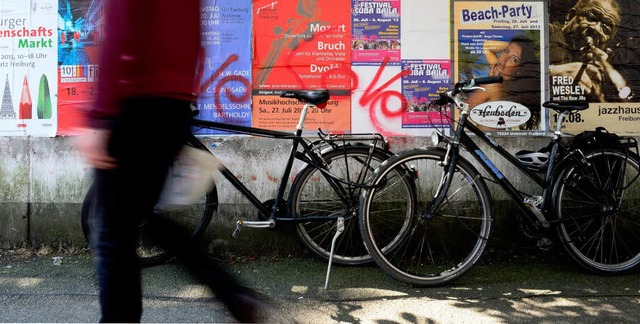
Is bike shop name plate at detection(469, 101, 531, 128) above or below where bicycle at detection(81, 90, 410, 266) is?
above

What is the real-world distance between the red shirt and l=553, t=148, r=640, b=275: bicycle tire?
328 cm

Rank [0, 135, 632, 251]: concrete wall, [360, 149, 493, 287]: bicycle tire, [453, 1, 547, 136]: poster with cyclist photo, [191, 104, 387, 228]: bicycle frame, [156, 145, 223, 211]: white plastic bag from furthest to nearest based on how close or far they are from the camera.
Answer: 1. [453, 1, 547, 136]: poster with cyclist photo
2. [0, 135, 632, 251]: concrete wall
3. [191, 104, 387, 228]: bicycle frame
4. [360, 149, 493, 287]: bicycle tire
5. [156, 145, 223, 211]: white plastic bag

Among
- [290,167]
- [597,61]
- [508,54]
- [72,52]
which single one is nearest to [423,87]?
[508,54]

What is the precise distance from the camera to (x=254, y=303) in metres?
2.22

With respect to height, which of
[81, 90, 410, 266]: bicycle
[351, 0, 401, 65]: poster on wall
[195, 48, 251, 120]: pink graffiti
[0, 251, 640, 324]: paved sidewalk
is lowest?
[0, 251, 640, 324]: paved sidewalk

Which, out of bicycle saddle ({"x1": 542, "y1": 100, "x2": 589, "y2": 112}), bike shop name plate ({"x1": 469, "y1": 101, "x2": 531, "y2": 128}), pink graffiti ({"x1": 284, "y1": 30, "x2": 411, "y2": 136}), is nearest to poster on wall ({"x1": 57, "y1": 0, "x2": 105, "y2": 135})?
pink graffiti ({"x1": 284, "y1": 30, "x2": 411, "y2": 136})

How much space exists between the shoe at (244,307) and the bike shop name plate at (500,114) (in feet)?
10.9

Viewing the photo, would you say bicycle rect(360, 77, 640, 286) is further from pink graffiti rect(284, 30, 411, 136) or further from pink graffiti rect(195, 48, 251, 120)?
pink graffiti rect(195, 48, 251, 120)

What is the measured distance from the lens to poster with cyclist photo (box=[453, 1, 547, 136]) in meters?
5.00

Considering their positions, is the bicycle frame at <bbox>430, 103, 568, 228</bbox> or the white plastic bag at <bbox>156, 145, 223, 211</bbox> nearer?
the white plastic bag at <bbox>156, 145, 223, 211</bbox>

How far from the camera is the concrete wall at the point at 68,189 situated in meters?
4.90

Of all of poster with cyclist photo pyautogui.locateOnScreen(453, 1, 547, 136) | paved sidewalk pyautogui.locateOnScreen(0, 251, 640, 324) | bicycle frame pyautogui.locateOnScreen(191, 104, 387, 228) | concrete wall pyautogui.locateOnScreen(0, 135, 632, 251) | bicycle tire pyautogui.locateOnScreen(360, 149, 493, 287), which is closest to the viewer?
paved sidewalk pyautogui.locateOnScreen(0, 251, 640, 324)

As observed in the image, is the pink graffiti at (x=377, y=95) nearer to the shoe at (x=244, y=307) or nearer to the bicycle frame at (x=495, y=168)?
the bicycle frame at (x=495, y=168)

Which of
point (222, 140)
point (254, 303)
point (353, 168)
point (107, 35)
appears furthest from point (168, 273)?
point (107, 35)
